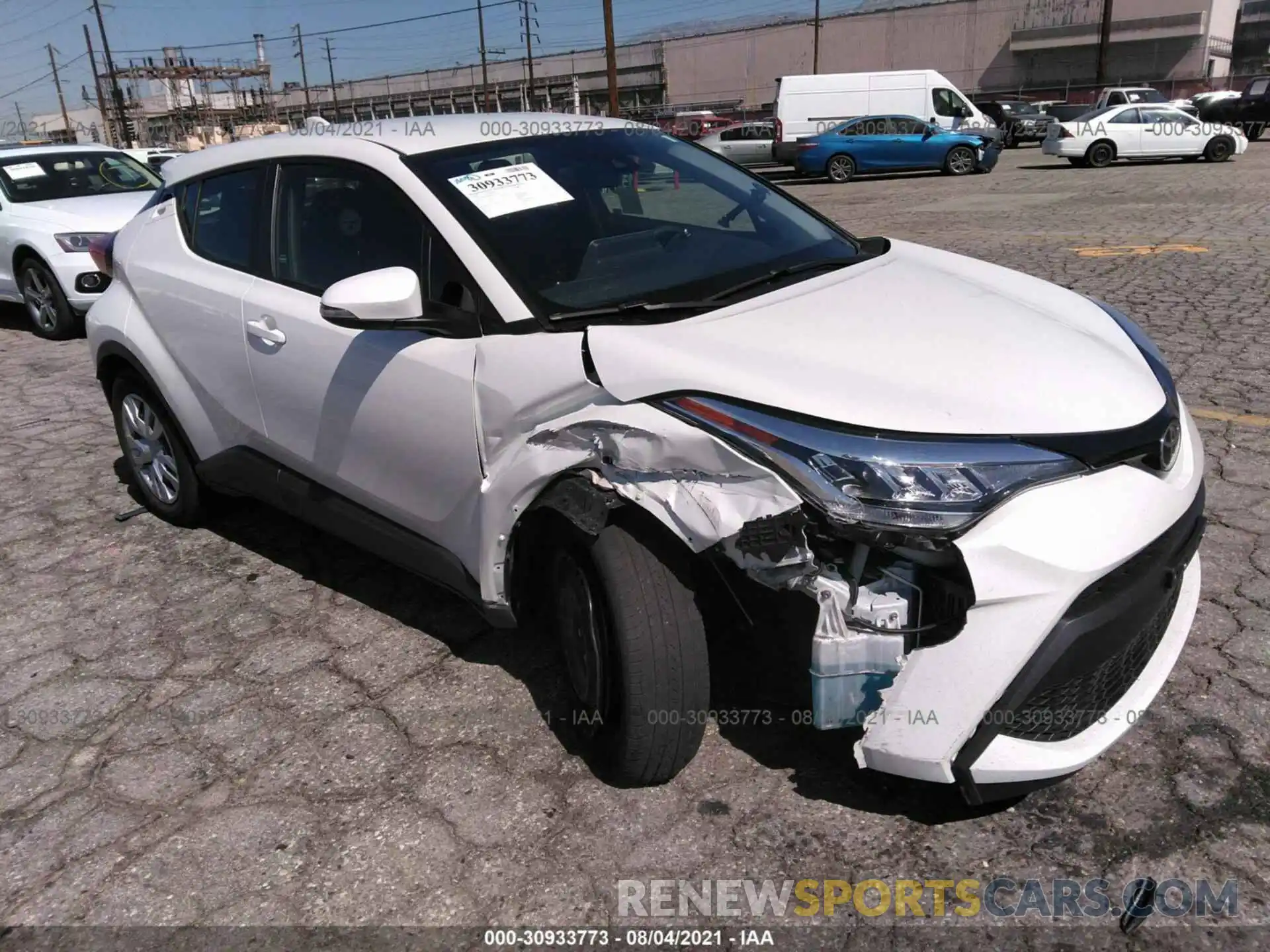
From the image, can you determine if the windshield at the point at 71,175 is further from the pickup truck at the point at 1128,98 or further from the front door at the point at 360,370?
the pickup truck at the point at 1128,98

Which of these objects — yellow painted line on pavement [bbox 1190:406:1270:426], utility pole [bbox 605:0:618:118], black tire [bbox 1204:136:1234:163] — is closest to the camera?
yellow painted line on pavement [bbox 1190:406:1270:426]

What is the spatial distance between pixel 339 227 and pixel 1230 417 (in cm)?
424

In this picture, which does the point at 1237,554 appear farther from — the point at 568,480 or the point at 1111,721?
the point at 568,480

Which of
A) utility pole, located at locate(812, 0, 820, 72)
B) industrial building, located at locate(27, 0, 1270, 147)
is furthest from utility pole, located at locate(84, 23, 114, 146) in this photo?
utility pole, located at locate(812, 0, 820, 72)

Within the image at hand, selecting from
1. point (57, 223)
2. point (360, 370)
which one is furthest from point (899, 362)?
point (57, 223)

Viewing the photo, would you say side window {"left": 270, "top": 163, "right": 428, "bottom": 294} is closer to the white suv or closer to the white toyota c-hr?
the white toyota c-hr

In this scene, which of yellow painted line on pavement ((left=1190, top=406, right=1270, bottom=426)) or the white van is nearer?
yellow painted line on pavement ((left=1190, top=406, right=1270, bottom=426))

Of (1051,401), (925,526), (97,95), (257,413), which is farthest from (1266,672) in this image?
(97,95)

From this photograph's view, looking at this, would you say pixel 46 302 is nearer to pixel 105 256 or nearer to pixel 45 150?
pixel 45 150

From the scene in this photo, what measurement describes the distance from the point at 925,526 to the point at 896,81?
24.6 metres

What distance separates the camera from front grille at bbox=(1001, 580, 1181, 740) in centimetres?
203

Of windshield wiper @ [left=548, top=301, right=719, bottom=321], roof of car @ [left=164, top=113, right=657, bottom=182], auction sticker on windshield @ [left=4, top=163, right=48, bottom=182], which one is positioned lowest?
windshield wiper @ [left=548, top=301, right=719, bottom=321]

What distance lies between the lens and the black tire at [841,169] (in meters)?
22.2

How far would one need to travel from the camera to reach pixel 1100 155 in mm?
20609
